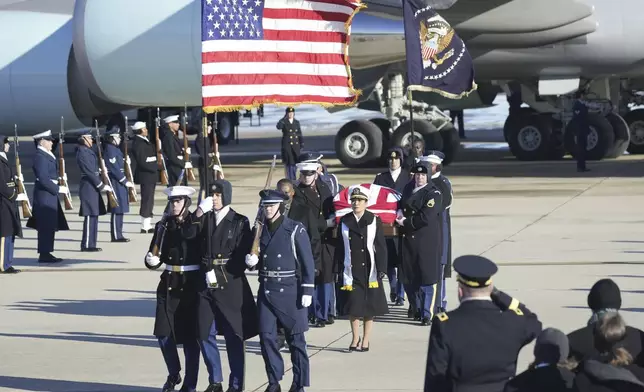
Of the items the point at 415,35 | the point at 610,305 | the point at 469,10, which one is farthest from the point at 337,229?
the point at 469,10

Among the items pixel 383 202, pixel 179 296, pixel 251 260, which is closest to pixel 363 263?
pixel 383 202

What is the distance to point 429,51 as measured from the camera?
48.8 ft

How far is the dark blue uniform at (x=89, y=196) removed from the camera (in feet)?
62.3

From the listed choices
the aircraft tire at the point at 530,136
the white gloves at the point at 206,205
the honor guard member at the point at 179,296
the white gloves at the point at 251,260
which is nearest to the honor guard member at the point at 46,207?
the honor guard member at the point at 179,296

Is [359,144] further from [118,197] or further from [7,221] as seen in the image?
[7,221]

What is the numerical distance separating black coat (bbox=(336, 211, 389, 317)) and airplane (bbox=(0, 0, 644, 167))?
11235 millimetres

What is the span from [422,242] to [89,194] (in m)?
7.58

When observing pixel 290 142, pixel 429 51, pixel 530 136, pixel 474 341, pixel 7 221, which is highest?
pixel 429 51

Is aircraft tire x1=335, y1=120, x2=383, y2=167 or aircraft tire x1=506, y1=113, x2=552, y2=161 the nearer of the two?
aircraft tire x1=335, y1=120, x2=383, y2=167

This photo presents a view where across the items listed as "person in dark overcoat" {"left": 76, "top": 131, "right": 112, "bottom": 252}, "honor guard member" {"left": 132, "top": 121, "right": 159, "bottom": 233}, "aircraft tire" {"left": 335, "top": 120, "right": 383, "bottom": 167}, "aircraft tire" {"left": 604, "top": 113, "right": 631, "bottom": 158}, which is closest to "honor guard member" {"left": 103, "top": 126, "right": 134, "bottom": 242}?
"person in dark overcoat" {"left": 76, "top": 131, "right": 112, "bottom": 252}

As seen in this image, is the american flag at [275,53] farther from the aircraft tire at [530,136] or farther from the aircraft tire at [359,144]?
the aircraft tire at [530,136]

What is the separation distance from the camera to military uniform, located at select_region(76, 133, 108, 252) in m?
19.0

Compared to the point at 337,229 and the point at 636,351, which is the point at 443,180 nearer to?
the point at 337,229

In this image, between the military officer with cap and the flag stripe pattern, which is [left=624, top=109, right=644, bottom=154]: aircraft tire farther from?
the flag stripe pattern
